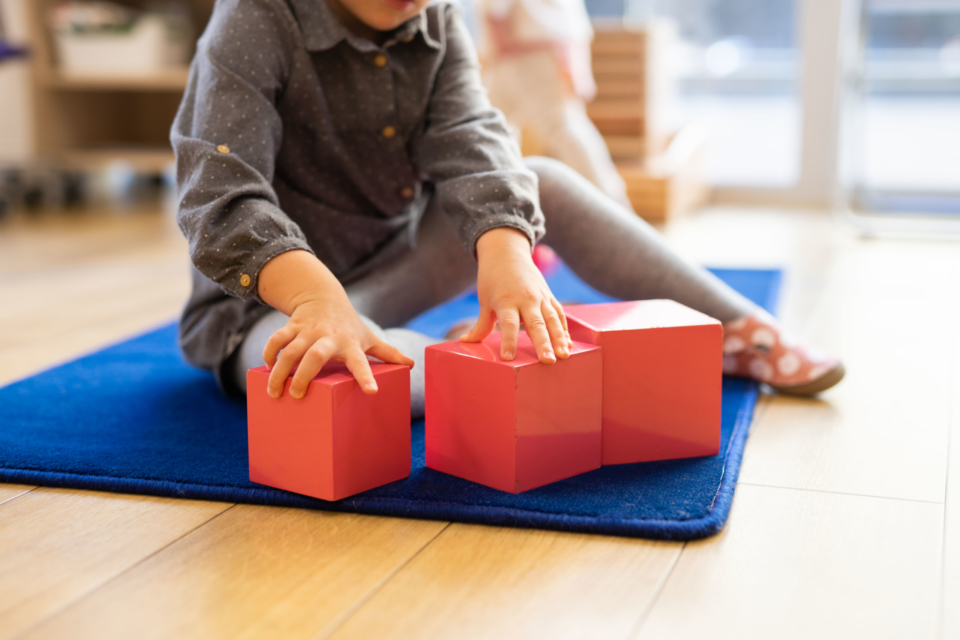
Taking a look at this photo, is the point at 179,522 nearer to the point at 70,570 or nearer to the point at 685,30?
the point at 70,570

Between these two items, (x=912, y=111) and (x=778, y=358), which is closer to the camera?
(x=778, y=358)

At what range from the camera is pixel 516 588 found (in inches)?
22.6

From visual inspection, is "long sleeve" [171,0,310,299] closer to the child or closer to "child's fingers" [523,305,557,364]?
the child

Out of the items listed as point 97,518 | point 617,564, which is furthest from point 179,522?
point 617,564

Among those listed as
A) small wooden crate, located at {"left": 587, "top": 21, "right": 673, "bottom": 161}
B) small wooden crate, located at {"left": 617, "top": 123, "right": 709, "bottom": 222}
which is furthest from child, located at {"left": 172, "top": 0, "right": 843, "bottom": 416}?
small wooden crate, located at {"left": 587, "top": 21, "right": 673, "bottom": 161}

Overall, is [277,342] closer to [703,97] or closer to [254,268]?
[254,268]

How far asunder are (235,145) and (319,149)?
0.15 metres

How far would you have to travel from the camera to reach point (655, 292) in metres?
0.96

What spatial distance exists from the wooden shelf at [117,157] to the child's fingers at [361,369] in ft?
6.93

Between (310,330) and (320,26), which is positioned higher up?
(320,26)

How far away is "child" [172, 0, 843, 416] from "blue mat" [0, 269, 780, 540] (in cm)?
7

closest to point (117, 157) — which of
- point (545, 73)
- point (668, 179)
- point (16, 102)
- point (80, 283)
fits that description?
point (16, 102)

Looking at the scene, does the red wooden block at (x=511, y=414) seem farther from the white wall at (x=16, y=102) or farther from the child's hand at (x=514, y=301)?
the white wall at (x=16, y=102)

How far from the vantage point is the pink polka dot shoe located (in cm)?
94
